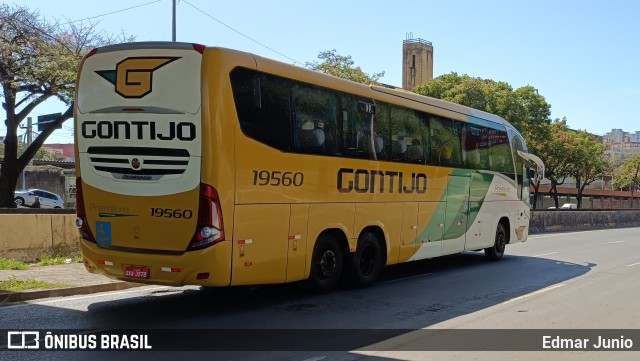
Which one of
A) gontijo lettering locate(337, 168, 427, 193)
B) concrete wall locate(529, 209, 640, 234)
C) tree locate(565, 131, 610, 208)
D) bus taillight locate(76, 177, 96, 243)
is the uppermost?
tree locate(565, 131, 610, 208)

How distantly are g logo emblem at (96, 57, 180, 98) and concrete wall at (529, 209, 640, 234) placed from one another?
84.7 ft

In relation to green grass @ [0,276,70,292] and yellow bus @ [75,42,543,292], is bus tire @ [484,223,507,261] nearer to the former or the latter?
yellow bus @ [75,42,543,292]

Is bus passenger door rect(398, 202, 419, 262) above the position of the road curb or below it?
above

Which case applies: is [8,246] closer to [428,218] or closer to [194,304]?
[194,304]

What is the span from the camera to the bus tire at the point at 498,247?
15.8 meters

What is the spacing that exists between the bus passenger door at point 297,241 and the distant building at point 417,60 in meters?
77.3

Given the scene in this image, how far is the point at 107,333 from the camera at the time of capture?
711 centimetres

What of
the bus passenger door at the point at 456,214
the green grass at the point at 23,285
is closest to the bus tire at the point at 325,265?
the bus passenger door at the point at 456,214

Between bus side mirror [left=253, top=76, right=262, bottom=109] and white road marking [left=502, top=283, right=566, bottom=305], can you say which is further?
white road marking [left=502, top=283, right=566, bottom=305]

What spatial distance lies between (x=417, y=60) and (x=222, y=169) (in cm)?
8143

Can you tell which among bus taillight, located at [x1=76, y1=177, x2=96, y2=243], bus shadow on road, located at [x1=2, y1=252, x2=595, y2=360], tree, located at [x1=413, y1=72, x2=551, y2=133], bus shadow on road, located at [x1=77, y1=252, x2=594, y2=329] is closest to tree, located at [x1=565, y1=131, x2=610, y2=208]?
tree, located at [x1=413, y1=72, x2=551, y2=133]

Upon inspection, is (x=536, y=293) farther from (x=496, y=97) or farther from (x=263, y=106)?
(x=496, y=97)

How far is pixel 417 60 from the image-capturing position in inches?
3376

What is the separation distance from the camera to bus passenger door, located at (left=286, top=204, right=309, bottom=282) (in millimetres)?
8906
